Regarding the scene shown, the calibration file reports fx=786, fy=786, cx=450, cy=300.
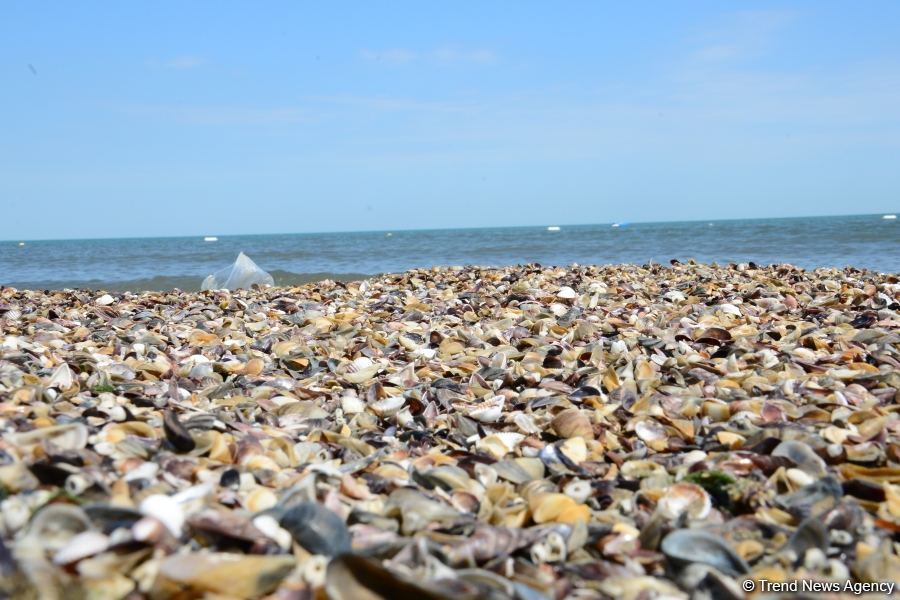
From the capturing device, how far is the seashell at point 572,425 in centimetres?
323

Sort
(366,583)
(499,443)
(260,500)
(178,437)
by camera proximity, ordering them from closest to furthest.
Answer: (366,583) < (260,500) < (178,437) < (499,443)

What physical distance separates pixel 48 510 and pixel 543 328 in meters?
4.17

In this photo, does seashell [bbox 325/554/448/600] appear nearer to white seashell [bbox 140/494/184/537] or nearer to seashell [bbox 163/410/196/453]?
white seashell [bbox 140/494/184/537]

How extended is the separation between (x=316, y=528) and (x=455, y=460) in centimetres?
99

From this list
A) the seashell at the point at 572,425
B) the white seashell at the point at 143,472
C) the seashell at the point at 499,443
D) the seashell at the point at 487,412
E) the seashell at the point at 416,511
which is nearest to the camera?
the seashell at the point at 416,511

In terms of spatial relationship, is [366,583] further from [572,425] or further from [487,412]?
Answer: [487,412]

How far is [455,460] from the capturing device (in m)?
2.93

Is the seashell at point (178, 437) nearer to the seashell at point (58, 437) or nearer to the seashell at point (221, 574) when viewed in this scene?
the seashell at point (58, 437)

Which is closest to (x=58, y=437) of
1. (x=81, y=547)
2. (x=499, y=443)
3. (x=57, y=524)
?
(x=57, y=524)

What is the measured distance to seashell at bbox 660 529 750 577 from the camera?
6.65 feet

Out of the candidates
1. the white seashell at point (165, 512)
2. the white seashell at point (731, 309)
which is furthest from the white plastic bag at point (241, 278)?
the white seashell at point (165, 512)

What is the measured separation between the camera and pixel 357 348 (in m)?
5.24

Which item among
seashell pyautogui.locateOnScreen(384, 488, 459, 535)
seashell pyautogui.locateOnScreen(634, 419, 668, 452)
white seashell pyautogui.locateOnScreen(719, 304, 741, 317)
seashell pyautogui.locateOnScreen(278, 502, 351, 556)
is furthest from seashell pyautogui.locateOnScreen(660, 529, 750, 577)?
white seashell pyautogui.locateOnScreen(719, 304, 741, 317)

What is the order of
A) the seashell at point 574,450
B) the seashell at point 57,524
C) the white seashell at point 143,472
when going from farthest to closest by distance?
the seashell at point 574,450
the white seashell at point 143,472
the seashell at point 57,524
